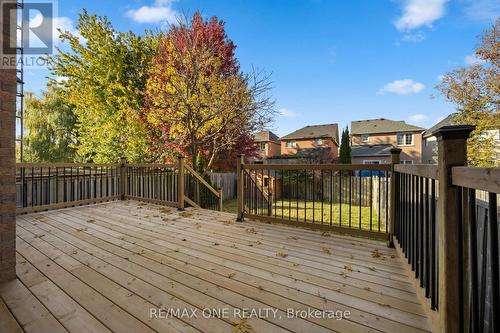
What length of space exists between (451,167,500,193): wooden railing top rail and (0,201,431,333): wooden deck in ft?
3.31

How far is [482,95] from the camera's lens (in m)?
10.4

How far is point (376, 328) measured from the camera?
1.37 metres

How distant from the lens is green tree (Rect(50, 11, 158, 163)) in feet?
29.5

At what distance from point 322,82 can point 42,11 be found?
44.7ft

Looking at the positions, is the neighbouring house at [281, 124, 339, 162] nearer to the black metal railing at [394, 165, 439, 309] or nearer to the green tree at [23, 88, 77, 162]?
the green tree at [23, 88, 77, 162]

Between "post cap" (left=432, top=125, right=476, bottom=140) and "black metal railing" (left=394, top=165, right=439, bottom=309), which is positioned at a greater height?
"post cap" (left=432, top=125, right=476, bottom=140)

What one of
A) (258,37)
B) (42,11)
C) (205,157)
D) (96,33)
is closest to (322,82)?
(258,37)

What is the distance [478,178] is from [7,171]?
3.12 metres

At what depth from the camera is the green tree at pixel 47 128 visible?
44.2 feet

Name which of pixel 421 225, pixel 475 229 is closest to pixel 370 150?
pixel 421 225

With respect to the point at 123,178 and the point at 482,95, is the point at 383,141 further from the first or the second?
the point at 123,178

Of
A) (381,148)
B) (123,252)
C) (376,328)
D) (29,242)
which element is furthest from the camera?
(381,148)

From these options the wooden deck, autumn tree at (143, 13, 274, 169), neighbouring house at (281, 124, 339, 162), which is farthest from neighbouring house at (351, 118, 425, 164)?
the wooden deck

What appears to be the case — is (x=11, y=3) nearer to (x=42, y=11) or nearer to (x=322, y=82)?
(x=42, y=11)
